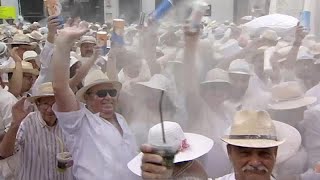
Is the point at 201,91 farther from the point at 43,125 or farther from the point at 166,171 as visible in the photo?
the point at 166,171

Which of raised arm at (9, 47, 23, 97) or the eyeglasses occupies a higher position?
the eyeglasses

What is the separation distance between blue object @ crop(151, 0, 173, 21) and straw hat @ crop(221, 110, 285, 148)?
80 cm

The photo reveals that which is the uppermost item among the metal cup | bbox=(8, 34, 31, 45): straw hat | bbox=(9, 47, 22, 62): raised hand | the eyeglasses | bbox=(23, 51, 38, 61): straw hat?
the metal cup

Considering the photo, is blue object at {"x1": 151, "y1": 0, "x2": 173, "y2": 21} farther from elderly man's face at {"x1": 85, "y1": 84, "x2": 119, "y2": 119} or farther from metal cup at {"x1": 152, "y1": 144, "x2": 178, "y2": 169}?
metal cup at {"x1": 152, "y1": 144, "x2": 178, "y2": 169}

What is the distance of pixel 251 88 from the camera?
3.60 m

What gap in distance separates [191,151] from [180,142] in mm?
118

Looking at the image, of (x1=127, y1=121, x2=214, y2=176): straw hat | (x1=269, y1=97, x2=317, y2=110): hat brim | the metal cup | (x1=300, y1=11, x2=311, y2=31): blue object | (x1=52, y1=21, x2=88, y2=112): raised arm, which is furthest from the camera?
(x1=300, y1=11, x2=311, y2=31): blue object

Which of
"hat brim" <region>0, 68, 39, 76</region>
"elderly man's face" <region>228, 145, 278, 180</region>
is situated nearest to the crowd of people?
"elderly man's face" <region>228, 145, 278, 180</region>

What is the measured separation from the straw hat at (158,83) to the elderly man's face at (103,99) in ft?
0.66

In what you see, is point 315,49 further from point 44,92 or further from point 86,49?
point 44,92

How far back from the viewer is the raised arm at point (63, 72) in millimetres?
2482

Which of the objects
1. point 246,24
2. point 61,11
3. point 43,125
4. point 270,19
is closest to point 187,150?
point 43,125

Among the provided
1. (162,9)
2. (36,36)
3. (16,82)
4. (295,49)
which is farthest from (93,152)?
(36,36)

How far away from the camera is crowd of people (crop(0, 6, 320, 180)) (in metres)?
2.26
